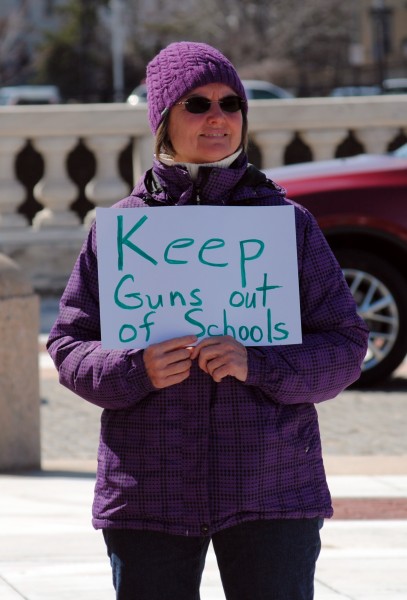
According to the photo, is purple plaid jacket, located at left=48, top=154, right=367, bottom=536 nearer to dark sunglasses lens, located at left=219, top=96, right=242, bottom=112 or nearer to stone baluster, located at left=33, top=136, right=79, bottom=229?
dark sunglasses lens, located at left=219, top=96, right=242, bottom=112

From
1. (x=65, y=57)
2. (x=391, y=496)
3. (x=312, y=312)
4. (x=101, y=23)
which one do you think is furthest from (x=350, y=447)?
(x=101, y=23)

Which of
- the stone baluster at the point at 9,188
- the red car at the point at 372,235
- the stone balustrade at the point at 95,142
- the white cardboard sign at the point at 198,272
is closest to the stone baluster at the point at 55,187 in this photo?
the stone balustrade at the point at 95,142

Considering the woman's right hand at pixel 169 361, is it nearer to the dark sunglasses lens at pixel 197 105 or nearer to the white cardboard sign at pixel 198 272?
the white cardboard sign at pixel 198 272

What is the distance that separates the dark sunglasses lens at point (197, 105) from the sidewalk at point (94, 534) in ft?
7.40

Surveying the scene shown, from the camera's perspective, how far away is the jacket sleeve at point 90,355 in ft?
10.3

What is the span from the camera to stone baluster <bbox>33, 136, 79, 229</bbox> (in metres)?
13.0

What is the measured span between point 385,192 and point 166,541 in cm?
653

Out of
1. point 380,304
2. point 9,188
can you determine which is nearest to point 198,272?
point 380,304

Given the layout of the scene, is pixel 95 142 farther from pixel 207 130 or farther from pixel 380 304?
pixel 207 130

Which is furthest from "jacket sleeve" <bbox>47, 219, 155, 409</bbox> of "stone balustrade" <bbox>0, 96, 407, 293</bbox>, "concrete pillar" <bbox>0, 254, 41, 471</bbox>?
"stone balustrade" <bbox>0, 96, 407, 293</bbox>

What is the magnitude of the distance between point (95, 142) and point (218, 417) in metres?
10.1

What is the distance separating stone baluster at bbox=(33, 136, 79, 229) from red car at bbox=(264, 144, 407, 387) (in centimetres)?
386

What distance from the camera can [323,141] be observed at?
13031 mm

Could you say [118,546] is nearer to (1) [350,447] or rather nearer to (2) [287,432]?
(2) [287,432]
